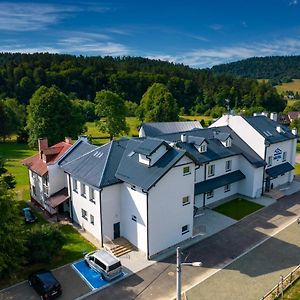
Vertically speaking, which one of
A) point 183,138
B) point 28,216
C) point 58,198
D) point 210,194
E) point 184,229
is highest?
point 183,138

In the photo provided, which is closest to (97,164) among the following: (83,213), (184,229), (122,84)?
(83,213)

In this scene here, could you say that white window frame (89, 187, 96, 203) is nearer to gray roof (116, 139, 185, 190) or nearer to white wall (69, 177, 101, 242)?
white wall (69, 177, 101, 242)

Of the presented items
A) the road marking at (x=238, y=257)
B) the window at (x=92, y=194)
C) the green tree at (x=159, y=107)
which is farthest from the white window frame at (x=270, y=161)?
the green tree at (x=159, y=107)

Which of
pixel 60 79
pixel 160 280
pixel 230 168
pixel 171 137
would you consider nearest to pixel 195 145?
pixel 171 137

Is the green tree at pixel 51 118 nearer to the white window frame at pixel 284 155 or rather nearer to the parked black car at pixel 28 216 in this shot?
the parked black car at pixel 28 216

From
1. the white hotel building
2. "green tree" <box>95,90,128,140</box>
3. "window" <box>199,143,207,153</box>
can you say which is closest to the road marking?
the white hotel building

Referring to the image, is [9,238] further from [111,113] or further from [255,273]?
[111,113]
